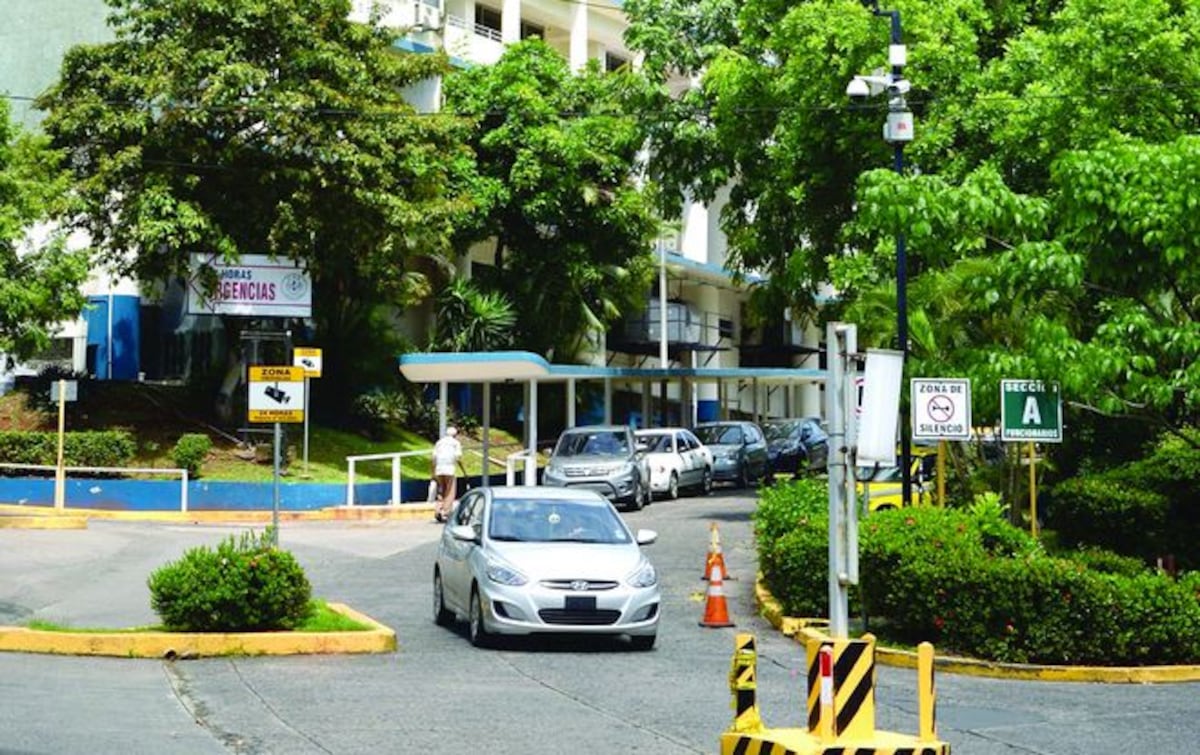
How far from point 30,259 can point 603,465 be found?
38.4ft

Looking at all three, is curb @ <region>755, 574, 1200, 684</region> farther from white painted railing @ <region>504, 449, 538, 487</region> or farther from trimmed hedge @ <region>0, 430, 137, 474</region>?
trimmed hedge @ <region>0, 430, 137, 474</region>

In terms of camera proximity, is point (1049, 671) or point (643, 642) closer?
point (1049, 671)

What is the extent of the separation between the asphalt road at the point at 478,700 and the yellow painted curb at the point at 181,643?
9.1 inches

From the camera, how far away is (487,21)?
50.9 metres

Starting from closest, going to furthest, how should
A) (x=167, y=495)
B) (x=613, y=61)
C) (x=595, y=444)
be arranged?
(x=167, y=495) < (x=595, y=444) < (x=613, y=61)

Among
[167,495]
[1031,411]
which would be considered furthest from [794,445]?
[1031,411]

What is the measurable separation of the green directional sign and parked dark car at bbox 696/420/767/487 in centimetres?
2279

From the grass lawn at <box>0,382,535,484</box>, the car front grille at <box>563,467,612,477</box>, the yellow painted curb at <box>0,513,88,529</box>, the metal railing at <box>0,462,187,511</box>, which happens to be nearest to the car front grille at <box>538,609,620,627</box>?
the yellow painted curb at <box>0,513,88,529</box>

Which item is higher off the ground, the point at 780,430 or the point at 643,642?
the point at 780,430

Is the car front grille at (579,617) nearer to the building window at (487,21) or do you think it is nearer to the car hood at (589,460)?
the car hood at (589,460)

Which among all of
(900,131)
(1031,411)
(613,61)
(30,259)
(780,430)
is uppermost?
(613,61)

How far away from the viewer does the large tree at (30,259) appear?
31.0 m

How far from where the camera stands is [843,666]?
915 cm

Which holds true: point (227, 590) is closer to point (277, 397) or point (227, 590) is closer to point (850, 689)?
point (277, 397)
